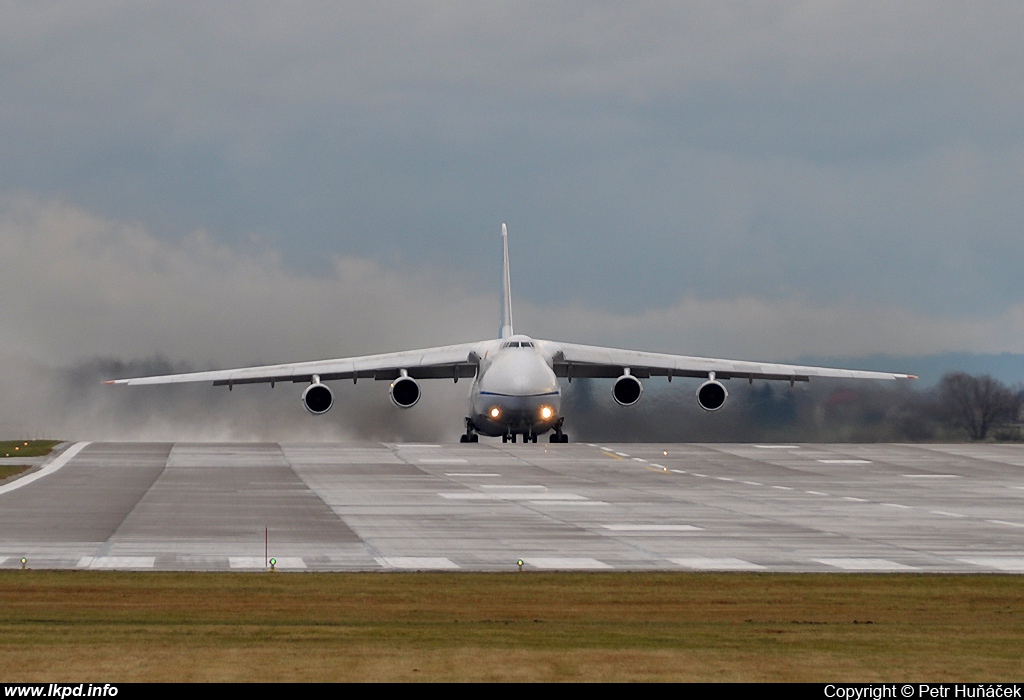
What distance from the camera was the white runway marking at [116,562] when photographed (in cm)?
1861

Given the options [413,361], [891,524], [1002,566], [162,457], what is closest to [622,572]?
[1002,566]

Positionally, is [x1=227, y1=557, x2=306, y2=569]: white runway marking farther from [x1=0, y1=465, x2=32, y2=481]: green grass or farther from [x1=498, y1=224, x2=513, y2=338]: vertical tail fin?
[x1=498, y1=224, x2=513, y2=338]: vertical tail fin

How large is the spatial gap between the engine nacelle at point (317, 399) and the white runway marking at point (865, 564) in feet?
108

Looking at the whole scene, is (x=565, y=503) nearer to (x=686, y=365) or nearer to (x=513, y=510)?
(x=513, y=510)

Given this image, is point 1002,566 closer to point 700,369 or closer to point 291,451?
point 291,451

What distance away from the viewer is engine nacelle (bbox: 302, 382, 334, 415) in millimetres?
51344

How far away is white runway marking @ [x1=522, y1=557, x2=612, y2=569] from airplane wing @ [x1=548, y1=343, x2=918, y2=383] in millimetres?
33641

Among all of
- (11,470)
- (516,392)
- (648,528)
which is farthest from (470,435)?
(648,528)

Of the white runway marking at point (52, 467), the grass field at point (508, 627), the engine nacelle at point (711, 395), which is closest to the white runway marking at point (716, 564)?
the grass field at point (508, 627)

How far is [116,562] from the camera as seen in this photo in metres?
19.1

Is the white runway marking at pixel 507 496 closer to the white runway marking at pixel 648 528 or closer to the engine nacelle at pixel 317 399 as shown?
the white runway marking at pixel 648 528

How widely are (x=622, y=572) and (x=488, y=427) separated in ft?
105

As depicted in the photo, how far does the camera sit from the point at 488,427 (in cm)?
5053

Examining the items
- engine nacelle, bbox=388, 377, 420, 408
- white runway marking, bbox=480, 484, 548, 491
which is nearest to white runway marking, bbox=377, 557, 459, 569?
white runway marking, bbox=480, 484, 548, 491
